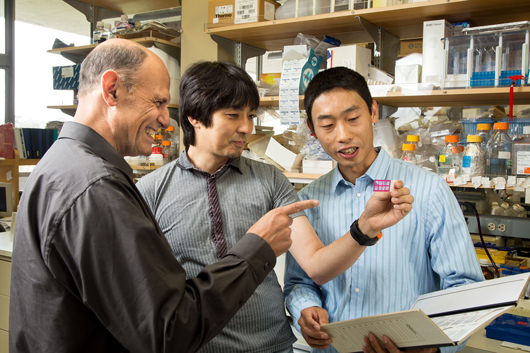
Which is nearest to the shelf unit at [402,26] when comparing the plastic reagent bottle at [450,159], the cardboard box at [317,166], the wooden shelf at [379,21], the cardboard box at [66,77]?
the wooden shelf at [379,21]

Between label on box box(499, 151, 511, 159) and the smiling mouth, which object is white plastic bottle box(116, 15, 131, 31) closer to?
the smiling mouth

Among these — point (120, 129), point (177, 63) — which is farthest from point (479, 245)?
point (177, 63)

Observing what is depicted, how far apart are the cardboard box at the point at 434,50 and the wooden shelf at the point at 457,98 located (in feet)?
0.31

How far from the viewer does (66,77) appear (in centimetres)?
376

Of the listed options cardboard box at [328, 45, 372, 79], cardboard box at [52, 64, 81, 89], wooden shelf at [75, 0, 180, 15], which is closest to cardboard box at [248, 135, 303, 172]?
cardboard box at [328, 45, 372, 79]

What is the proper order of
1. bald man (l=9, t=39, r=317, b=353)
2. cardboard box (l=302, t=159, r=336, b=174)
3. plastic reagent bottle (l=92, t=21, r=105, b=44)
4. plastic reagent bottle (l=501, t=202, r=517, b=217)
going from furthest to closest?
plastic reagent bottle (l=92, t=21, r=105, b=44) < cardboard box (l=302, t=159, r=336, b=174) < plastic reagent bottle (l=501, t=202, r=517, b=217) < bald man (l=9, t=39, r=317, b=353)

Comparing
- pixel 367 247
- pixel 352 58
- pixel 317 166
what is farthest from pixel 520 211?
pixel 367 247

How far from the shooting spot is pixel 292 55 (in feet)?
7.54

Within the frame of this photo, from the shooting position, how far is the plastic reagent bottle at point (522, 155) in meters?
1.78

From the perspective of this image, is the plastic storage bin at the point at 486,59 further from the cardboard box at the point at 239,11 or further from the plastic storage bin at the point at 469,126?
the cardboard box at the point at 239,11

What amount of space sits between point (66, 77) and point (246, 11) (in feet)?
7.13

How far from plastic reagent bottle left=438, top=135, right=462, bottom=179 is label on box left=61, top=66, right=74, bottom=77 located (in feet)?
10.8

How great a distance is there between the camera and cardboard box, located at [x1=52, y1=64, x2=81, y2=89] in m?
3.69

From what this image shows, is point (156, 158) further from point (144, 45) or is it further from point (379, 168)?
point (379, 168)
